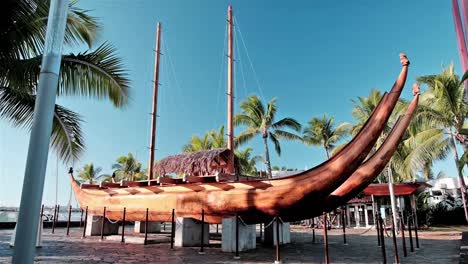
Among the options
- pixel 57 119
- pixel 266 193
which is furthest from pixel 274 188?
pixel 57 119

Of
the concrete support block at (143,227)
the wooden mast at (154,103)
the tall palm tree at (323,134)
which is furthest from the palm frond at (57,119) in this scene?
the tall palm tree at (323,134)

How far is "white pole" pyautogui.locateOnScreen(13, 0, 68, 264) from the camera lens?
8.35 feet

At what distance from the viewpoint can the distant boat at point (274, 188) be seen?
8.24 meters

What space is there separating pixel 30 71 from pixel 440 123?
2183 centimetres

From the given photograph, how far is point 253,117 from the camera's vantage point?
30031 millimetres

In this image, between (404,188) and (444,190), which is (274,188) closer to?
(404,188)

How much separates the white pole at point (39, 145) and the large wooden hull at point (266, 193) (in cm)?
697

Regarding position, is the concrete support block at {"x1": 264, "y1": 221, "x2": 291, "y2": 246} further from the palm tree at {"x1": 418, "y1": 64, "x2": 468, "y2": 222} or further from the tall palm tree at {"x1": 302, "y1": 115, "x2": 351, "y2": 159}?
the tall palm tree at {"x1": 302, "y1": 115, "x2": 351, "y2": 159}

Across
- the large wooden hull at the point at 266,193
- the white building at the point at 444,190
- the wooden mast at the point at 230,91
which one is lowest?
the large wooden hull at the point at 266,193

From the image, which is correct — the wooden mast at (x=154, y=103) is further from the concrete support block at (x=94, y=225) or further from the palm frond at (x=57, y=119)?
the palm frond at (x=57, y=119)

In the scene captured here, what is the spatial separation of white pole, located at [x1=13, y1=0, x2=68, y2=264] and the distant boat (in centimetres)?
697

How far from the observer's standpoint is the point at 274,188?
9297mm

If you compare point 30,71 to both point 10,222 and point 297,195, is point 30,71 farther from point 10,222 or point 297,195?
point 10,222

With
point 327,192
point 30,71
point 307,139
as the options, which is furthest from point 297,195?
point 307,139
